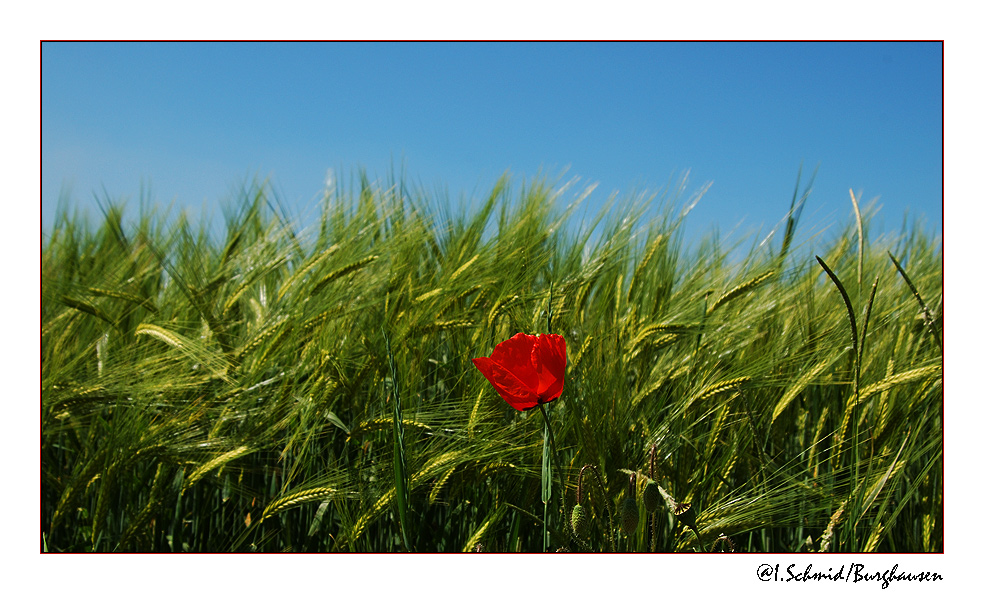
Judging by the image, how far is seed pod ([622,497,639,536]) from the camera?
75cm

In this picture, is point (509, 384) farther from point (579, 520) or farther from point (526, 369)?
point (579, 520)

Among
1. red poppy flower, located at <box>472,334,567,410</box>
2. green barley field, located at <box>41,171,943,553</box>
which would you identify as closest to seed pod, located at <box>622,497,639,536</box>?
green barley field, located at <box>41,171,943,553</box>

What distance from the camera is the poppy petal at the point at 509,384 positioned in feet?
2.34

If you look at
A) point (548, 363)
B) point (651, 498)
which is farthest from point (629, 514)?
point (548, 363)

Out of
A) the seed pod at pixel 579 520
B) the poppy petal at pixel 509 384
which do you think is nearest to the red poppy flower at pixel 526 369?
the poppy petal at pixel 509 384

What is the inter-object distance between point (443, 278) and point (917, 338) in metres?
0.92

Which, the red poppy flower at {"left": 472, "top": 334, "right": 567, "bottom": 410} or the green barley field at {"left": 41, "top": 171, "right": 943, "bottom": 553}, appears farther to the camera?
the green barley field at {"left": 41, "top": 171, "right": 943, "bottom": 553}

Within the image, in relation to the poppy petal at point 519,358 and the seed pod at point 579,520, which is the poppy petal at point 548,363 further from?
the seed pod at point 579,520

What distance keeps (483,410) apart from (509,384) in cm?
27

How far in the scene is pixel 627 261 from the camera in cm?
132

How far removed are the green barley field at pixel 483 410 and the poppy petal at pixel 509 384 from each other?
13 centimetres

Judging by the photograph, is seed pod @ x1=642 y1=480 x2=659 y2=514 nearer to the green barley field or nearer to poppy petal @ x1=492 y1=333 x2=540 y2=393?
the green barley field
